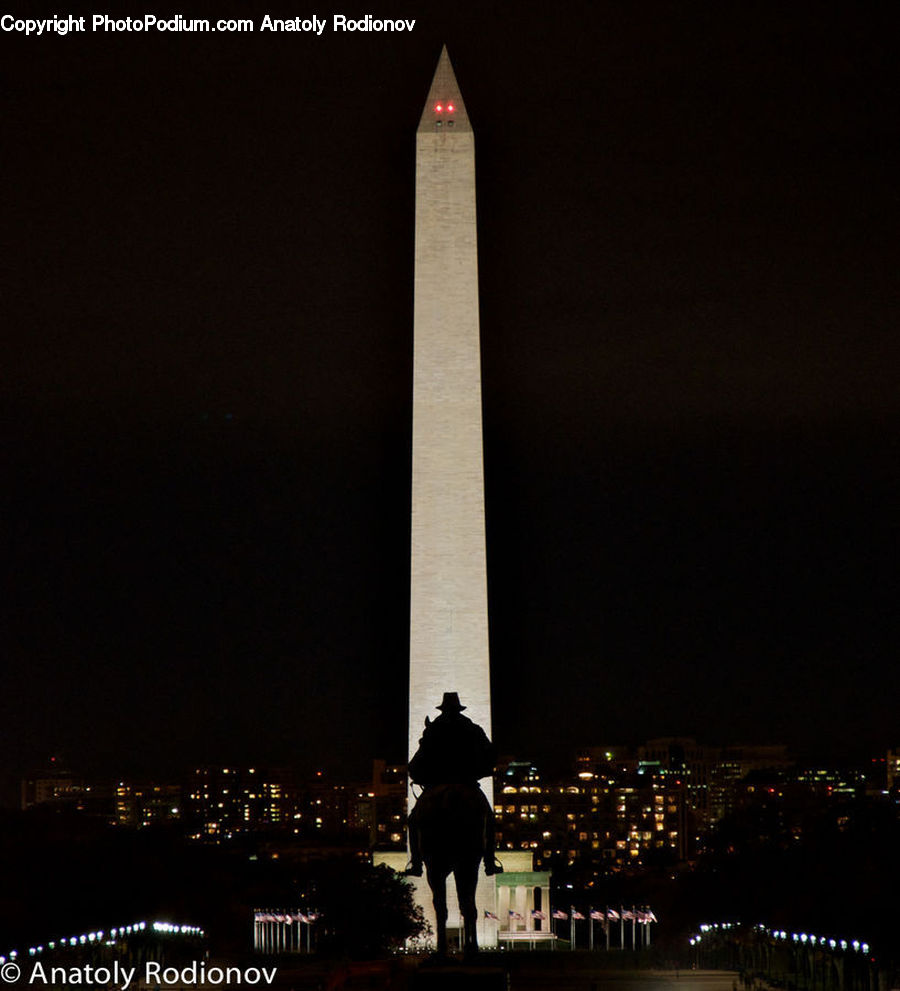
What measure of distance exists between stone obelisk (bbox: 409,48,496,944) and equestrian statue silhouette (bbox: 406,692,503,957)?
37775mm

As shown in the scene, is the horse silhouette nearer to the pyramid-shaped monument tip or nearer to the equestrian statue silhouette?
the equestrian statue silhouette

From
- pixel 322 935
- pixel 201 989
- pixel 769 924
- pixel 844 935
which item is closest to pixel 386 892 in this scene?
pixel 322 935

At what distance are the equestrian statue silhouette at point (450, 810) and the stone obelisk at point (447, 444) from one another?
124 feet

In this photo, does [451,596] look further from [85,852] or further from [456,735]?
[456,735]

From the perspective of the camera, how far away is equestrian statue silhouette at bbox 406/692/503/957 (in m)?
21.1

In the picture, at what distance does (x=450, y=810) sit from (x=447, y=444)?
39252 mm

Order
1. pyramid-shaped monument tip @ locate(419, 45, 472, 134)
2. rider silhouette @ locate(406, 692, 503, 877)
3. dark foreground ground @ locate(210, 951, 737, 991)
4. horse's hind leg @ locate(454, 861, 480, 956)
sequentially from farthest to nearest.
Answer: pyramid-shaped monument tip @ locate(419, 45, 472, 134) < dark foreground ground @ locate(210, 951, 737, 991) < rider silhouette @ locate(406, 692, 503, 877) < horse's hind leg @ locate(454, 861, 480, 956)

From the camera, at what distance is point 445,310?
60.5 m

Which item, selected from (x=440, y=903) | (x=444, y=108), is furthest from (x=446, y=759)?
(x=444, y=108)

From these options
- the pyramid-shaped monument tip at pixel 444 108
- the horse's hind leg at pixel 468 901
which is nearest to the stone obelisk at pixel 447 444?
the pyramid-shaped monument tip at pixel 444 108

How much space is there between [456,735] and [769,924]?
3980cm

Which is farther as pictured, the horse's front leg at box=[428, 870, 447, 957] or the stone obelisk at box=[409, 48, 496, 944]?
the stone obelisk at box=[409, 48, 496, 944]

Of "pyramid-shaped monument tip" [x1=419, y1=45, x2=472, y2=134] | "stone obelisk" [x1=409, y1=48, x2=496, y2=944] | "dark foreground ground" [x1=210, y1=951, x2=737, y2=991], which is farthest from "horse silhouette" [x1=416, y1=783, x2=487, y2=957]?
"pyramid-shaped monument tip" [x1=419, y1=45, x2=472, y2=134]

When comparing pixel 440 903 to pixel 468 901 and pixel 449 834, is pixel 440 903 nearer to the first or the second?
pixel 468 901
